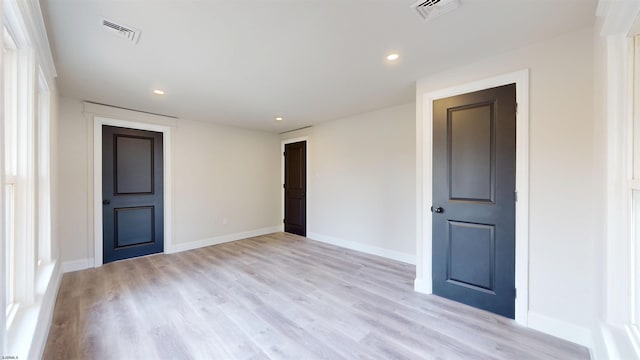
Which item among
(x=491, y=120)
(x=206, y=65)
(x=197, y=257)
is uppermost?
(x=206, y=65)

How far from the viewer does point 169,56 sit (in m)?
2.28

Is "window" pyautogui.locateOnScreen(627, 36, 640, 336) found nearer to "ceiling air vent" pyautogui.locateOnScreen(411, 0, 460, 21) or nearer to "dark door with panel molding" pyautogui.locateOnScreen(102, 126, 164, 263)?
"ceiling air vent" pyautogui.locateOnScreen(411, 0, 460, 21)

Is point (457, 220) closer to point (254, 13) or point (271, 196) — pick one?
point (254, 13)

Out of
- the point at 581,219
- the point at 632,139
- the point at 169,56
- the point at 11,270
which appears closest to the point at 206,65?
the point at 169,56

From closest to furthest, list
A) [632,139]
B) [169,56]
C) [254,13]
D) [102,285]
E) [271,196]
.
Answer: [632,139]
[254,13]
[169,56]
[102,285]
[271,196]

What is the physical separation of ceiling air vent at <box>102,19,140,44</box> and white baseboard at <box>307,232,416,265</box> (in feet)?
12.7

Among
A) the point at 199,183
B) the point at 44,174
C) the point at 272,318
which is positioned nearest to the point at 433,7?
the point at 272,318

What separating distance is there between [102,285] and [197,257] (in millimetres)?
1229

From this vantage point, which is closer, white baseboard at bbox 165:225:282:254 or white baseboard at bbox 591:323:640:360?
white baseboard at bbox 591:323:640:360

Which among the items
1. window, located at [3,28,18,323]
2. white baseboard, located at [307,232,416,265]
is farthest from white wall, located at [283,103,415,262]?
window, located at [3,28,18,323]

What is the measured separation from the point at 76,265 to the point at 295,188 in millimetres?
3643

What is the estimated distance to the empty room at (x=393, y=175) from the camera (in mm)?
1633

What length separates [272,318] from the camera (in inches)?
91.1

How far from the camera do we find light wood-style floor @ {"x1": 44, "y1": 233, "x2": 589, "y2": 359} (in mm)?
1872
